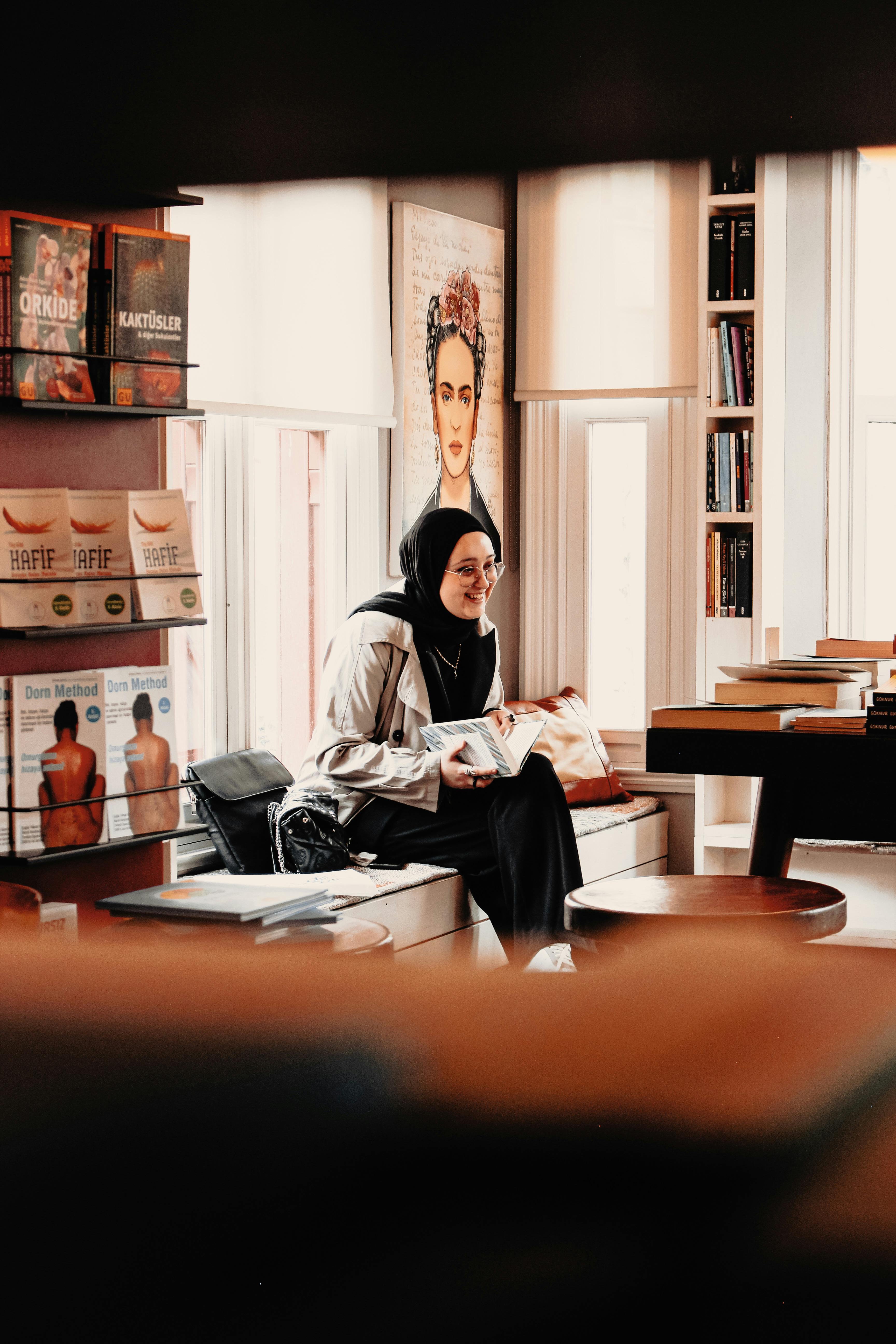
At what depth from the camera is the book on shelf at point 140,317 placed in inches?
100

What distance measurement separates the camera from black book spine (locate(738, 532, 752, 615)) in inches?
190

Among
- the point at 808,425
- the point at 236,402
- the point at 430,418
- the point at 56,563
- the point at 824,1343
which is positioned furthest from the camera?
the point at 808,425

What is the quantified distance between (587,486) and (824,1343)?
509 cm

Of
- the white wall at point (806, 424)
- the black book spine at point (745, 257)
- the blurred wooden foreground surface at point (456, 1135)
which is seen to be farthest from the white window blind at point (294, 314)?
the blurred wooden foreground surface at point (456, 1135)

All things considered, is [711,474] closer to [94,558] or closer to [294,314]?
[294,314]

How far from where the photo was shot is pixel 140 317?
262 cm

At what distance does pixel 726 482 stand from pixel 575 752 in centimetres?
105

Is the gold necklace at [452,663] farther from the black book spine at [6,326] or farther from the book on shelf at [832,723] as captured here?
the book on shelf at [832,723]

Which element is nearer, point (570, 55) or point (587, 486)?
point (570, 55)

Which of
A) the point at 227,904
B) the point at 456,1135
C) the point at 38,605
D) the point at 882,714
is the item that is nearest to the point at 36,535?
the point at 38,605

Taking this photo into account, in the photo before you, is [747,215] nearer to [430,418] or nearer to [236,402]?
[430,418]

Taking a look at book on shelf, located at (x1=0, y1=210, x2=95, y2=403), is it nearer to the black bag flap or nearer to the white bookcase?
the black bag flap

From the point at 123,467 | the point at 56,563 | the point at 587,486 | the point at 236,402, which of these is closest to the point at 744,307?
the point at 587,486

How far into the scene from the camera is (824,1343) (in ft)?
0.56
